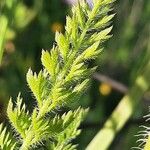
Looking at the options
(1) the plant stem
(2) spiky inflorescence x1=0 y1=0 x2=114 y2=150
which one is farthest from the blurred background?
(2) spiky inflorescence x1=0 y1=0 x2=114 y2=150

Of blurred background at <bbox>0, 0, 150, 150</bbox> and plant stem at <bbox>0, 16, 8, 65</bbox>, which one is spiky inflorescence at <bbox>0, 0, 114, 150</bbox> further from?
blurred background at <bbox>0, 0, 150, 150</bbox>

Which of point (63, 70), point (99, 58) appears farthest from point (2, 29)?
point (99, 58)

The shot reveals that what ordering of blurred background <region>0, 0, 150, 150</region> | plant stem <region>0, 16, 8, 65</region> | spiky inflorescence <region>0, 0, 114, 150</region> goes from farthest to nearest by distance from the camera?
blurred background <region>0, 0, 150, 150</region> → plant stem <region>0, 16, 8, 65</region> → spiky inflorescence <region>0, 0, 114, 150</region>

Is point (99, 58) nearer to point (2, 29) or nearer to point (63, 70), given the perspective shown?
point (2, 29)

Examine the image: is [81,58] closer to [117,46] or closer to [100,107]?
[100,107]

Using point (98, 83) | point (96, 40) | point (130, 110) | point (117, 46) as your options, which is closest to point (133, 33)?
point (117, 46)

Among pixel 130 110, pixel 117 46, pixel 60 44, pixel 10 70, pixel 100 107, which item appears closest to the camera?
pixel 60 44
